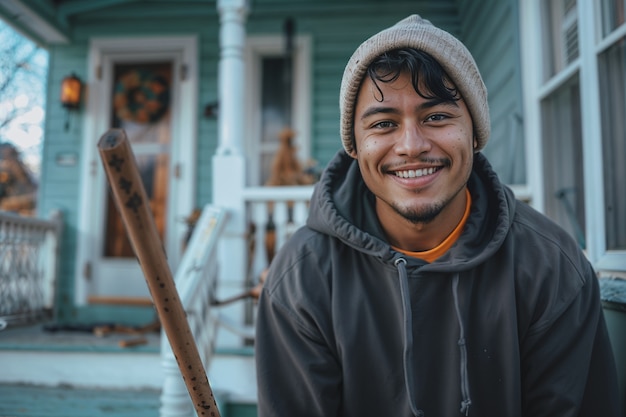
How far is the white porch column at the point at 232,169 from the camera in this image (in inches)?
137

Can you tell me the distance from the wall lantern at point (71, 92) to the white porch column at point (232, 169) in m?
2.34

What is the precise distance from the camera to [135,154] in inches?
212

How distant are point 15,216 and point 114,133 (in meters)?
4.00

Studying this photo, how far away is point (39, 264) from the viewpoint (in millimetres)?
4781

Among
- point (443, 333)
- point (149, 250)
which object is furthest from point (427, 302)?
point (149, 250)

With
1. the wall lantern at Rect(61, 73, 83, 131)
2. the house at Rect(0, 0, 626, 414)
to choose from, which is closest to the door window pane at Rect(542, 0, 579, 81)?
the house at Rect(0, 0, 626, 414)

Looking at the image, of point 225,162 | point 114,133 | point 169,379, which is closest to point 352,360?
point 114,133

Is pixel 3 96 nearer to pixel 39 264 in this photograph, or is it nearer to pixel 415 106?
pixel 39 264

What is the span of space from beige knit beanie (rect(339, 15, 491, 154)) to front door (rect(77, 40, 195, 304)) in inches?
159

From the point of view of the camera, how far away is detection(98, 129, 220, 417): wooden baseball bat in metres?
0.74

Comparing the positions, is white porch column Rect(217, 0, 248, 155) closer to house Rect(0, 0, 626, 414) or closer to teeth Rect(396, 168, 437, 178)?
house Rect(0, 0, 626, 414)

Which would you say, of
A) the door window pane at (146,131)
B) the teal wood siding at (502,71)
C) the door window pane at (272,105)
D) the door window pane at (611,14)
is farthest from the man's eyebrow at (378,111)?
the door window pane at (146,131)

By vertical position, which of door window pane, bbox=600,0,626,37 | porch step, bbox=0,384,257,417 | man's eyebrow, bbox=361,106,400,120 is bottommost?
porch step, bbox=0,384,257,417

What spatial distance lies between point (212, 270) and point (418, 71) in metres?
2.26
